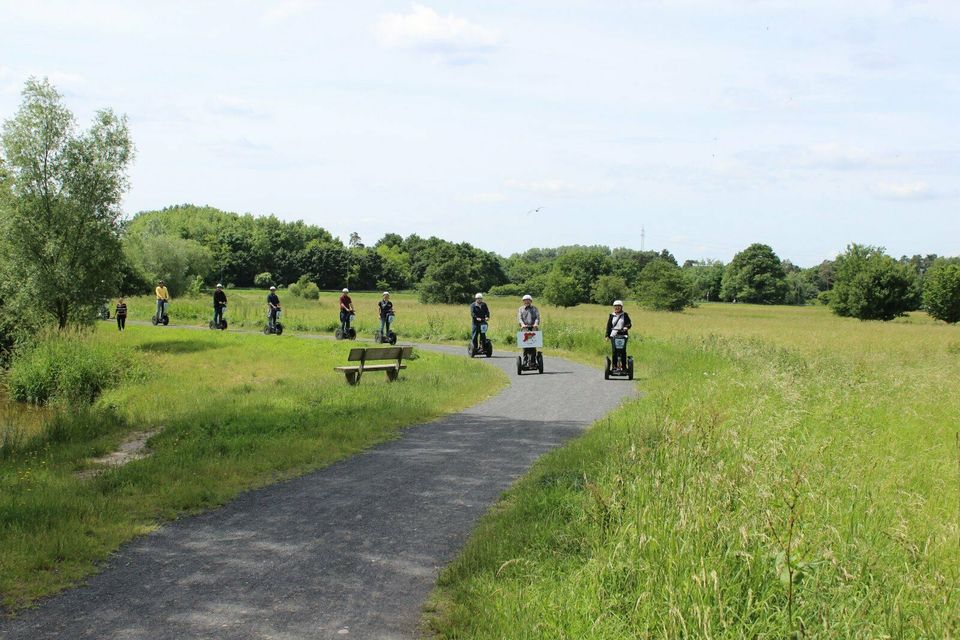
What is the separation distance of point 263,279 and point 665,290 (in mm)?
59459

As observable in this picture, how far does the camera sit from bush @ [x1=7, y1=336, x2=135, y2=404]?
21719 mm

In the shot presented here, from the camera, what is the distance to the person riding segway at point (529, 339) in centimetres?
1978

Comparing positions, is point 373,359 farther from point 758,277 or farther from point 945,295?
point 758,277

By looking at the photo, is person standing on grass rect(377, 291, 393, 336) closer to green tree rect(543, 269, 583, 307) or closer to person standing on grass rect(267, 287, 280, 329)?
person standing on grass rect(267, 287, 280, 329)

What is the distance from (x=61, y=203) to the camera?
3128 centimetres

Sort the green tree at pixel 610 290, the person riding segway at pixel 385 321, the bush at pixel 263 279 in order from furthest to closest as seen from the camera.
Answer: the bush at pixel 263 279
the green tree at pixel 610 290
the person riding segway at pixel 385 321

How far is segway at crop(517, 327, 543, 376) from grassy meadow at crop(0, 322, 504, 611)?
1067 mm

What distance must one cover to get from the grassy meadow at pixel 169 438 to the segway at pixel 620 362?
2.81 metres

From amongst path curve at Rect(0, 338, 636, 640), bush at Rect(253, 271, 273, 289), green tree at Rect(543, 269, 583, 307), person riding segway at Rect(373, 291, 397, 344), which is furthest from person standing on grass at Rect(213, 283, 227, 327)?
bush at Rect(253, 271, 273, 289)

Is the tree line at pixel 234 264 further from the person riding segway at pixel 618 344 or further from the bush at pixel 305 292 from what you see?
the person riding segway at pixel 618 344

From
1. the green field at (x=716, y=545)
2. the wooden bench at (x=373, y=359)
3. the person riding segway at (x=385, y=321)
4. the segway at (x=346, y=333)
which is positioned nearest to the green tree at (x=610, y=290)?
the segway at (x=346, y=333)

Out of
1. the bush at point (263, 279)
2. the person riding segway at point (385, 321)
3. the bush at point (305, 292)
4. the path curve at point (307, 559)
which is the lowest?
the path curve at point (307, 559)

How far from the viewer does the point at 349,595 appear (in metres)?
5.25

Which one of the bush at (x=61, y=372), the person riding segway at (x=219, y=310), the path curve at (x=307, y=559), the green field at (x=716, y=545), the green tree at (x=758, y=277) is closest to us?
the green field at (x=716, y=545)
